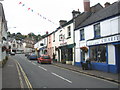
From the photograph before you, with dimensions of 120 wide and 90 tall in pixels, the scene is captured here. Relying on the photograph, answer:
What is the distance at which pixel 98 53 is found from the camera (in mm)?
18875

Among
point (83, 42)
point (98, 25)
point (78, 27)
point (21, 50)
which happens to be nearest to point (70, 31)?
point (78, 27)

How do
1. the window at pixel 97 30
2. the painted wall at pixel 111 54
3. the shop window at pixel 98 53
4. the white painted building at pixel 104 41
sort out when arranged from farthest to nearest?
the window at pixel 97 30
the shop window at pixel 98 53
the painted wall at pixel 111 54
the white painted building at pixel 104 41

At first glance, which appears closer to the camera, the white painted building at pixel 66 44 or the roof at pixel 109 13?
the roof at pixel 109 13

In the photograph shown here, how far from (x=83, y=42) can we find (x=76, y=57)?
10.1ft

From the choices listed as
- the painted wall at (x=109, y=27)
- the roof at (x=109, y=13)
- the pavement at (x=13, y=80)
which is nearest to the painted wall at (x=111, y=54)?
the painted wall at (x=109, y=27)

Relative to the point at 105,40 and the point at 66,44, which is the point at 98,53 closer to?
the point at 105,40

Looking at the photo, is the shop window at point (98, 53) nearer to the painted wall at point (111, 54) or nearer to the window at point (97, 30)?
the painted wall at point (111, 54)

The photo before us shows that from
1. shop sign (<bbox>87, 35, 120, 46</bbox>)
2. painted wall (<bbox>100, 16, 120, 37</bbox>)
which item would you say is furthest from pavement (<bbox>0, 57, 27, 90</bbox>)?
painted wall (<bbox>100, 16, 120, 37</bbox>)

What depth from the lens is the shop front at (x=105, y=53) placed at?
15859 millimetres

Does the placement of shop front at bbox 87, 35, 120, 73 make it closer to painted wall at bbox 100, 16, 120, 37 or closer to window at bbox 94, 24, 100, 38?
painted wall at bbox 100, 16, 120, 37

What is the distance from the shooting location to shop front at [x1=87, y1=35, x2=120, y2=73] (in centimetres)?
1586

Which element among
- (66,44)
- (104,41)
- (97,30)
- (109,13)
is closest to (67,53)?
(66,44)

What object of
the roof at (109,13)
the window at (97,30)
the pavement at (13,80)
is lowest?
the pavement at (13,80)

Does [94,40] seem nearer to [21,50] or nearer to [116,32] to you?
[116,32]
